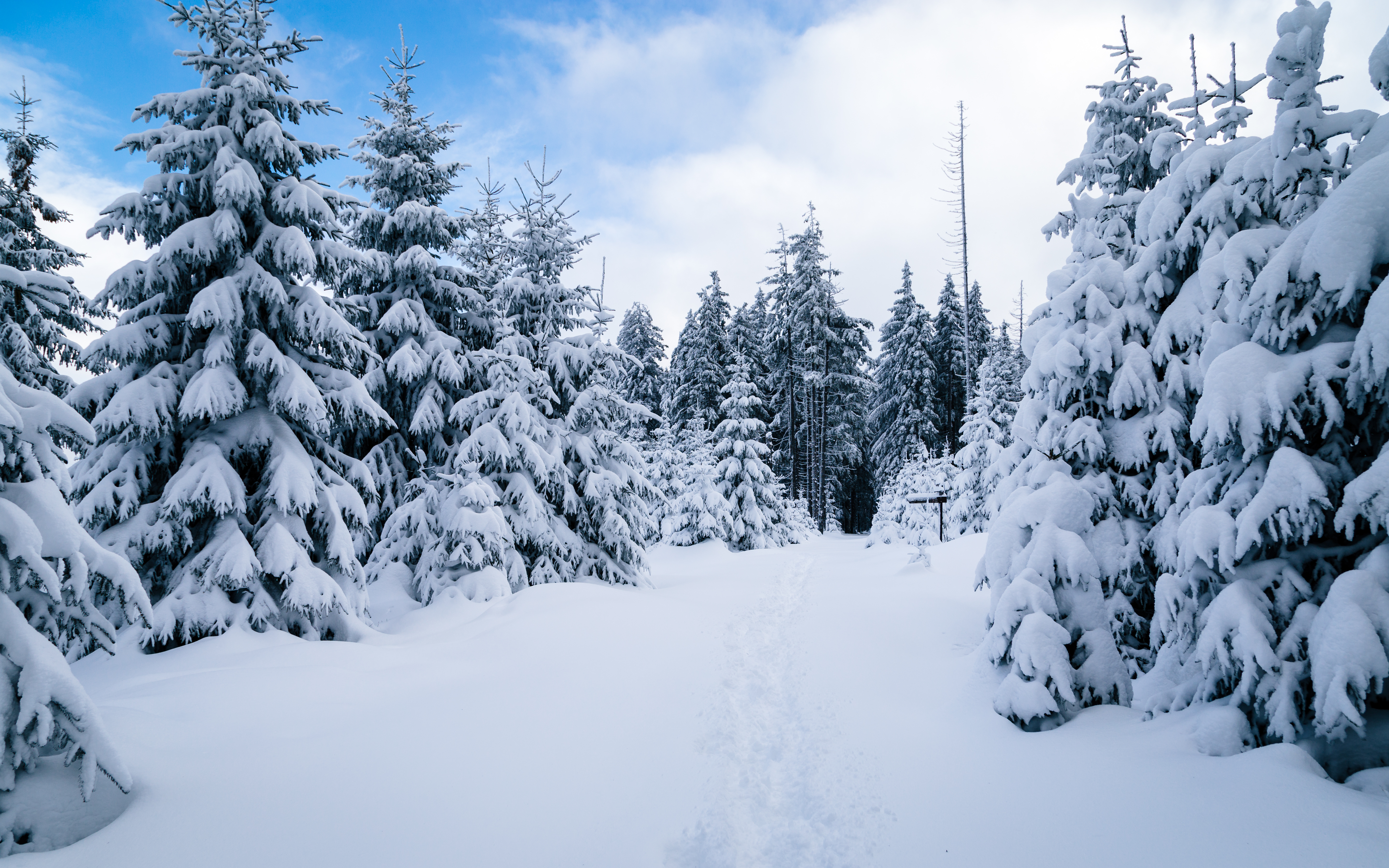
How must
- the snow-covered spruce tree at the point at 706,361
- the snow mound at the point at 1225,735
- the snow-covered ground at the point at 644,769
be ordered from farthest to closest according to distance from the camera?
the snow-covered spruce tree at the point at 706,361
the snow mound at the point at 1225,735
the snow-covered ground at the point at 644,769

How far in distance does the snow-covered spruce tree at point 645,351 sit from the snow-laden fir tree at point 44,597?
3429cm

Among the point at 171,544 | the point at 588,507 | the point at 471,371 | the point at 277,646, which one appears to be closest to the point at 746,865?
the point at 277,646

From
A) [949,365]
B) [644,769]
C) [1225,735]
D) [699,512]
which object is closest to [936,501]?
[699,512]

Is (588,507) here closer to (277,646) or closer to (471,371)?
(471,371)

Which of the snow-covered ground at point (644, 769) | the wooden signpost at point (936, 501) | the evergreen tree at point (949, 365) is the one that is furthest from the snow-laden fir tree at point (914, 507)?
the snow-covered ground at point (644, 769)

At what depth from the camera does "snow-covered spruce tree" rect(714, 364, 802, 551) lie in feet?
87.1

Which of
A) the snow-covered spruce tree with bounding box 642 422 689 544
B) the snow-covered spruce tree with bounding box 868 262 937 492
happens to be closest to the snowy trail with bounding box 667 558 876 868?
the snow-covered spruce tree with bounding box 642 422 689 544

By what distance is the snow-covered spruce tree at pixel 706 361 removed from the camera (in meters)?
37.4

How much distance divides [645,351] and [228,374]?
111ft

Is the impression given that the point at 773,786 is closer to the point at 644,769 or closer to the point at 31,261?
the point at 644,769

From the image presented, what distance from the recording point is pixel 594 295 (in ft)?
51.2

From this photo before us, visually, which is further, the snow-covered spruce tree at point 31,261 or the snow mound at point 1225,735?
the snow-covered spruce tree at point 31,261

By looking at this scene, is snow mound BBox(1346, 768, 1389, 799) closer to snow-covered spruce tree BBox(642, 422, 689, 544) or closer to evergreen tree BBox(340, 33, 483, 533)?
evergreen tree BBox(340, 33, 483, 533)

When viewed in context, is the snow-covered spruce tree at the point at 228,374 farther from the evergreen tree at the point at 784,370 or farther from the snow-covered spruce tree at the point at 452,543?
the evergreen tree at the point at 784,370
